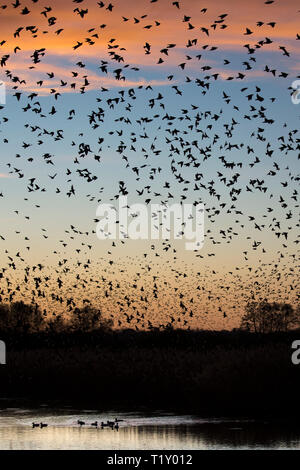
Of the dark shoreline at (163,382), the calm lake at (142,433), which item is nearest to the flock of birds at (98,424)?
the calm lake at (142,433)

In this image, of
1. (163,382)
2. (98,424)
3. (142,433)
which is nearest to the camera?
(142,433)

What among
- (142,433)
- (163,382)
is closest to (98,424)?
(142,433)

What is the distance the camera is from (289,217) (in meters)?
30.0

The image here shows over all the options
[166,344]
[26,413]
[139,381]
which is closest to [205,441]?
[26,413]

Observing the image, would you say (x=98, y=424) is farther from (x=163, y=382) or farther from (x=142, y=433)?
(x=163, y=382)

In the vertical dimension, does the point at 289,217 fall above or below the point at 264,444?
above

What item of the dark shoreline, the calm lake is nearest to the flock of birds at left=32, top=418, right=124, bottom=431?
the calm lake

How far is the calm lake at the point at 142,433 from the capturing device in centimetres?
2589

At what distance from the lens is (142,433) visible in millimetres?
28031

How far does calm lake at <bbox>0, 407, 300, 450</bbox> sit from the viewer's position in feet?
84.9

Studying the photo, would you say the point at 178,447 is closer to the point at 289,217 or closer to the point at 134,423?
the point at 134,423

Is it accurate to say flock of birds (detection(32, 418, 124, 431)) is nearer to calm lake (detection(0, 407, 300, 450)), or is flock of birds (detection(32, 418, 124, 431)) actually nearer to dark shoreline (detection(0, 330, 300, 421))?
calm lake (detection(0, 407, 300, 450))
